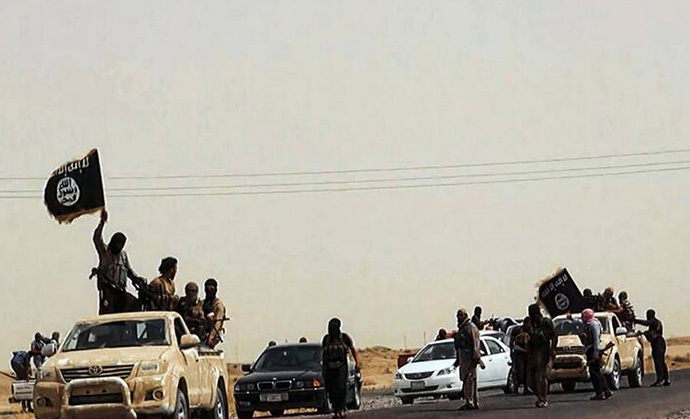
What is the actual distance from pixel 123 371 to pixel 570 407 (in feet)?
36.0

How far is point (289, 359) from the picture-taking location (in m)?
32.4

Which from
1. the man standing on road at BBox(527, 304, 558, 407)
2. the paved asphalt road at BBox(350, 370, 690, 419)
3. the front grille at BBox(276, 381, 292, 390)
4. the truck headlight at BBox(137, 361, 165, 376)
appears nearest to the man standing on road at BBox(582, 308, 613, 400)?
the paved asphalt road at BBox(350, 370, 690, 419)

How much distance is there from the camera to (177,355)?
22375 mm

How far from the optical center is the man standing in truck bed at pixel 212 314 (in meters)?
25.5

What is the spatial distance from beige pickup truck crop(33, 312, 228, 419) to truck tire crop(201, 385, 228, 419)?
39.1 inches

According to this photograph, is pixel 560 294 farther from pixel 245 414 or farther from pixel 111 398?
pixel 111 398

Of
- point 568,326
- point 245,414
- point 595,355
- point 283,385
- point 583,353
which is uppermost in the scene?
point 568,326

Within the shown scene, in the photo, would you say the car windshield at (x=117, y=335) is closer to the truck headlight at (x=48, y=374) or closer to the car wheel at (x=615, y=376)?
the truck headlight at (x=48, y=374)

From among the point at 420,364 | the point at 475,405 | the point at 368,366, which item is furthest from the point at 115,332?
the point at 368,366

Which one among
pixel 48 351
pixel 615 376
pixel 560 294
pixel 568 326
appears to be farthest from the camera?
pixel 560 294

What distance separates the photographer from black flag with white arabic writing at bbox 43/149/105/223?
26172 millimetres

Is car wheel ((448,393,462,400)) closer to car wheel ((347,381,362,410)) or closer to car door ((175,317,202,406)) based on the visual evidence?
car wheel ((347,381,362,410))

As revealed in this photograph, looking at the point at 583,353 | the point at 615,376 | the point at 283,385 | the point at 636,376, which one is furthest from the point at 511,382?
the point at 283,385

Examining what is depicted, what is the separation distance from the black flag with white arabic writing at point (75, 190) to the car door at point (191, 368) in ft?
12.0
